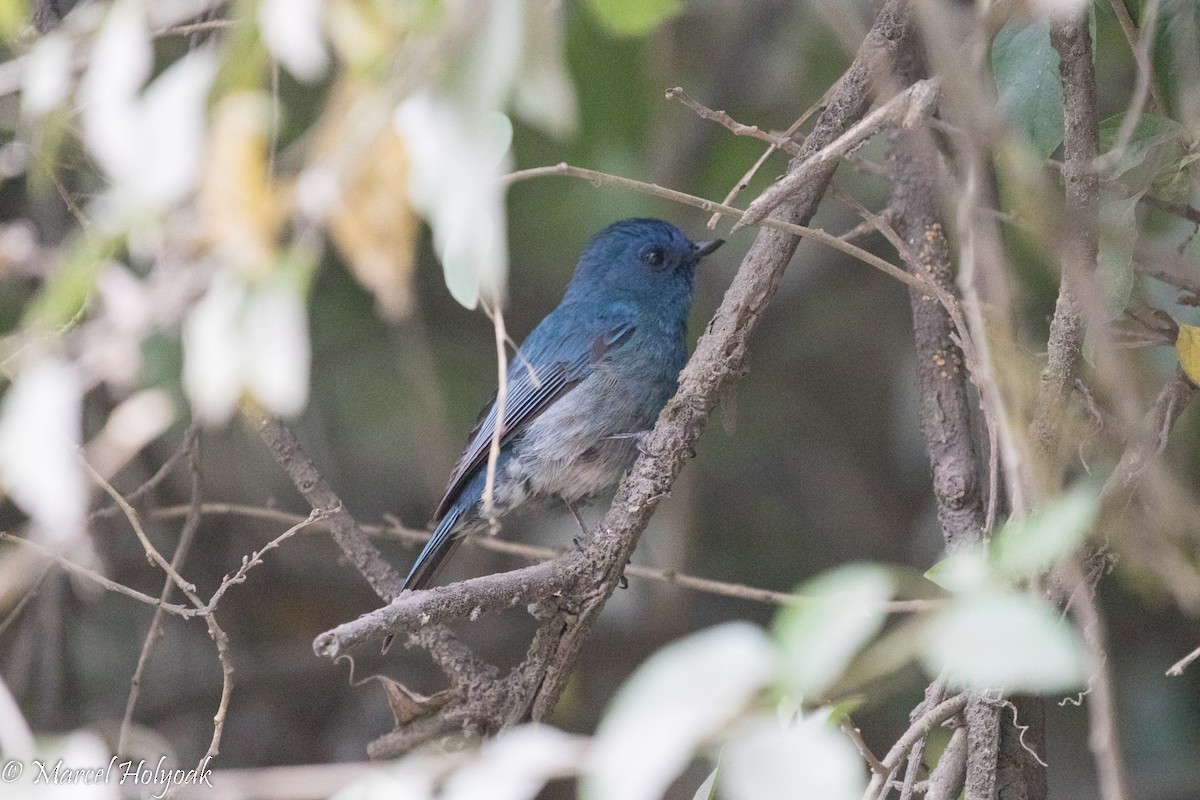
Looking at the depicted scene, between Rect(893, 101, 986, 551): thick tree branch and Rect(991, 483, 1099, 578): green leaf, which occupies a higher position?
Rect(991, 483, 1099, 578): green leaf

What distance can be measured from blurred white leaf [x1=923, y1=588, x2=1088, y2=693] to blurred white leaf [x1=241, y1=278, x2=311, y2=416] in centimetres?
70

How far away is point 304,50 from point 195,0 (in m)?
0.60

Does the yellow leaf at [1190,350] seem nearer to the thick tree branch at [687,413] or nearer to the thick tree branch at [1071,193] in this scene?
the thick tree branch at [1071,193]

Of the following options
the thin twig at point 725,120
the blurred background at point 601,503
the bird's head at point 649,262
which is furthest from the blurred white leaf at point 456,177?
the bird's head at point 649,262

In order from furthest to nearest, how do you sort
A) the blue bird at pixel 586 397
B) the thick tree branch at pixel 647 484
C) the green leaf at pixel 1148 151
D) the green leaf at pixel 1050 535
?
the blue bird at pixel 586 397 < the thick tree branch at pixel 647 484 < the green leaf at pixel 1148 151 < the green leaf at pixel 1050 535

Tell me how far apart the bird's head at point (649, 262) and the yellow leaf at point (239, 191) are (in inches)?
125

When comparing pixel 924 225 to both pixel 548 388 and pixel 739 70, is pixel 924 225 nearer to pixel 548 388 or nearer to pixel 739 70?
pixel 548 388

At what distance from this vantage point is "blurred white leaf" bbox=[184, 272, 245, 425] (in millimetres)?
1356

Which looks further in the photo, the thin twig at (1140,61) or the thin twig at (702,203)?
the thin twig at (702,203)

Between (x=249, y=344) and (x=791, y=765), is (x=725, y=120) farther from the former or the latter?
(x=791, y=765)

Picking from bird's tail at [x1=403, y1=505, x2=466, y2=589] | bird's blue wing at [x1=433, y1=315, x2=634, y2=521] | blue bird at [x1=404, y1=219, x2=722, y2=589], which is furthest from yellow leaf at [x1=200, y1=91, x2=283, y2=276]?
bird's blue wing at [x1=433, y1=315, x2=634, y2=521]

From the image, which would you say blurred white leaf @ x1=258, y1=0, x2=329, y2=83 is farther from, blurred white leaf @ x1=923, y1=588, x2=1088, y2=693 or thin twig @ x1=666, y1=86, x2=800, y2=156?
thin twig @ x1=666, y1=86, x2=800, y2=156

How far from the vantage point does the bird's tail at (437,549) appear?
387 cm

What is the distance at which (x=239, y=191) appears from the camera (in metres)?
1.40
